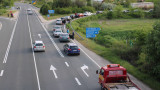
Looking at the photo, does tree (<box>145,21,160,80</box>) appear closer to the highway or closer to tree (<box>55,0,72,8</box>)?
the highway

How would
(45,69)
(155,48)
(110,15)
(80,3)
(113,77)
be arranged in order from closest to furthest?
(113,77) → (155,48) → (45,69) → (110,15) → (80,3)

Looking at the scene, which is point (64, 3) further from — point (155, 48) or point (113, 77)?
point (113, 77)

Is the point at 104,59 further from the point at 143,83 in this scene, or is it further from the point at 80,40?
the point at 80,40

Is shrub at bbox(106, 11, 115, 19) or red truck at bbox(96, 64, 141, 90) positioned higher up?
shrub at bbox(106, 11, 115, 19)

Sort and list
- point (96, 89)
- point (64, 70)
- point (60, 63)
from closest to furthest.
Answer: point (96, 89), point (64, 70), point (60, 63)

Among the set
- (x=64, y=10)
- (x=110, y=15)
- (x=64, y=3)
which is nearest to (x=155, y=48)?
(x=110, y=15)

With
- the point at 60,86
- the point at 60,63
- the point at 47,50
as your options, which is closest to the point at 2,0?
the point at 47,50

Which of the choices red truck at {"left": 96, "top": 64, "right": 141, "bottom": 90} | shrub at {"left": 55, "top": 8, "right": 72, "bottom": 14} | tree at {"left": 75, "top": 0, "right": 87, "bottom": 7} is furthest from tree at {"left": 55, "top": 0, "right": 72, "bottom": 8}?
red truck at {"left": 96, "top": 64, "right": 141, "bottom": 90}

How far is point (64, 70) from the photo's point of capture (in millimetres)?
22438

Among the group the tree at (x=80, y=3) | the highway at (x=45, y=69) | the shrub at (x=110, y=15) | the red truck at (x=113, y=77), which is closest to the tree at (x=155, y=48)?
the red truck at (x=113, y=77)

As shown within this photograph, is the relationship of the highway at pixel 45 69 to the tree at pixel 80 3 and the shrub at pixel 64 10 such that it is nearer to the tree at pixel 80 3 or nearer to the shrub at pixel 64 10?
the shrub at pixel 64 10

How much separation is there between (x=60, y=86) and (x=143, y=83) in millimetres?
6705

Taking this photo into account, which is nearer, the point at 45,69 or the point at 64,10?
the point at 45,69

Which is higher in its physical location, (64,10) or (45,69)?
(64,10)
